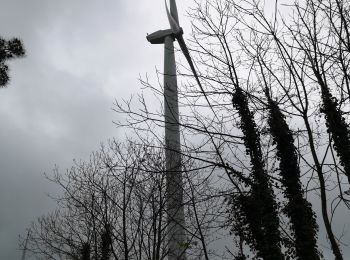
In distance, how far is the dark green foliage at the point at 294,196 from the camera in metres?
12.6

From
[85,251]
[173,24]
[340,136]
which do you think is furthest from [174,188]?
[173,24]

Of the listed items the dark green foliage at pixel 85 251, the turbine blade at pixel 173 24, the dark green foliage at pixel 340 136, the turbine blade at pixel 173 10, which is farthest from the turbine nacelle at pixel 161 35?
the dark green foliage at pixel 340 136

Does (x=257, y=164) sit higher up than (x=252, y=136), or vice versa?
(x=252, y=136)

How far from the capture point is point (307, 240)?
1276cm

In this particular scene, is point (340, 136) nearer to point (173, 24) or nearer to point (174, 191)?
point (174, 191)

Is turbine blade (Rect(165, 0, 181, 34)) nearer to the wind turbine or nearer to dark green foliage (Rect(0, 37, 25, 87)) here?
the wind turbine

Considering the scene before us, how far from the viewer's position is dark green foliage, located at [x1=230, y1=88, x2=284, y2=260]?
12.6 meters

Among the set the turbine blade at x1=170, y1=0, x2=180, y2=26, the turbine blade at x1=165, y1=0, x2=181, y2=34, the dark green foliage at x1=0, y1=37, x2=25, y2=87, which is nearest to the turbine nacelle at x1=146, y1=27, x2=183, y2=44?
the turbine blade at x1=165, y1=0, x2=181, y2=34

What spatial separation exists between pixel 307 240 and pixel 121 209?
7.35m

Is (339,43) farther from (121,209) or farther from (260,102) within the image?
(121,209)

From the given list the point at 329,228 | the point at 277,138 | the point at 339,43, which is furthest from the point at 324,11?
the point at 277,138

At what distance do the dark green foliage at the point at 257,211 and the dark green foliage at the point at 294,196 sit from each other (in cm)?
64

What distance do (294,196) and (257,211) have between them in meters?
1.46

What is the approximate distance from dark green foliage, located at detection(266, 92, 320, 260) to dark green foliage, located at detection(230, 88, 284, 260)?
25.3 inches
